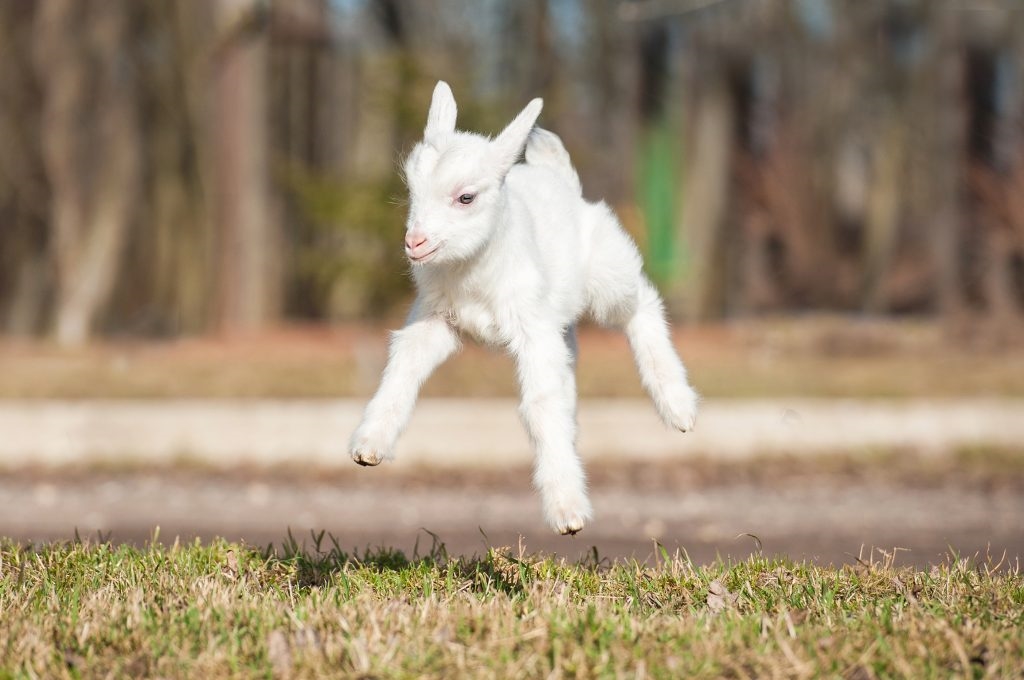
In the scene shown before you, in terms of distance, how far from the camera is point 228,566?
5438 mm

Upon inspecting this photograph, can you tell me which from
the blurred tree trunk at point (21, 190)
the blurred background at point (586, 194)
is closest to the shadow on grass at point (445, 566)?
the blurred background at point (586, 194)

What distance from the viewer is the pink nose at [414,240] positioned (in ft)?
13.5

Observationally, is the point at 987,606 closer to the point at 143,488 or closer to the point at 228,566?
the point at 228,566

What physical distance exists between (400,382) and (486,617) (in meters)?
0.83

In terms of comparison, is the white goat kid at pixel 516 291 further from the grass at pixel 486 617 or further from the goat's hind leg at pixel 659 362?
the grass at pixel 486 617

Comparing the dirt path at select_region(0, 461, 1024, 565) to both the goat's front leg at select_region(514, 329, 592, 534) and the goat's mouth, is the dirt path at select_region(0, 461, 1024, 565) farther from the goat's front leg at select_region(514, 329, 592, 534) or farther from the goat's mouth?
the goat's mouth

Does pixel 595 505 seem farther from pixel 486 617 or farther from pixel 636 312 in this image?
pixel 486 617

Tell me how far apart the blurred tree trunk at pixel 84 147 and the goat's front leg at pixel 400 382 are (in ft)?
56.0

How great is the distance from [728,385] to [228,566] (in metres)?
9.18

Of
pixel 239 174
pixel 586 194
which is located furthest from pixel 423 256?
pixel 586 194

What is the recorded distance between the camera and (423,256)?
4137 millimetres

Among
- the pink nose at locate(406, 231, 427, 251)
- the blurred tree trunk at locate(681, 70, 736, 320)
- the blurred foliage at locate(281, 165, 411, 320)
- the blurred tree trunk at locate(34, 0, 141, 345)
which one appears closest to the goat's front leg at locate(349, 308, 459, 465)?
the pink nose at locate(406, 231, 427, 251)

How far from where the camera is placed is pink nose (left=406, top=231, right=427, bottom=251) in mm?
4117

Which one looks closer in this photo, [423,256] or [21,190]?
[423,256]
